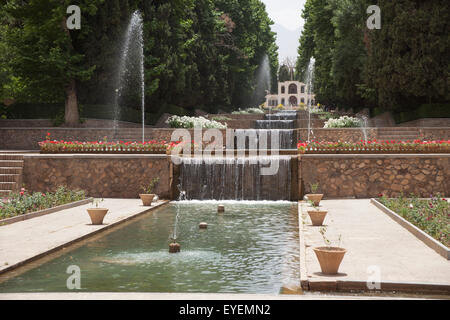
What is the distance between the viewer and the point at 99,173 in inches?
808

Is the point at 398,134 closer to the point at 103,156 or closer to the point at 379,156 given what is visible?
the point at 379,156

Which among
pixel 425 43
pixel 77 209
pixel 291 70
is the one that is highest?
pixel 291 70

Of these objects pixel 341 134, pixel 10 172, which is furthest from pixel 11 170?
pixel 341 134

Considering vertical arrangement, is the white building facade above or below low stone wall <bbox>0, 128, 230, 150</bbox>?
above

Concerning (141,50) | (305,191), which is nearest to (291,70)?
(141,50)

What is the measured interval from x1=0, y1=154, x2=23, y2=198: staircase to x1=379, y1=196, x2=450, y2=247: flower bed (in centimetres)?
1282

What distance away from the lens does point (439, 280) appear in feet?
25.2

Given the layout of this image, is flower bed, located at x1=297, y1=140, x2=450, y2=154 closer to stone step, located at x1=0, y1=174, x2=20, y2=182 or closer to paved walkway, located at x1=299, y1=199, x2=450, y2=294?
paved walkway, located at x1=299, y1=199, x2=450, y2=294

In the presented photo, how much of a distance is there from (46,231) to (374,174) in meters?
11.6

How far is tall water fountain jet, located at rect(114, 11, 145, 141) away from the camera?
3359cm

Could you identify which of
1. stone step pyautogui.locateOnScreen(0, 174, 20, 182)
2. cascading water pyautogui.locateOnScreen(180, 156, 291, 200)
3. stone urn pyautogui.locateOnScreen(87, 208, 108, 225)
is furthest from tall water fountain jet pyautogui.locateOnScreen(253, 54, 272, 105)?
stone urn pyautogui.locateOnScreen(87, 208, 108, 225)

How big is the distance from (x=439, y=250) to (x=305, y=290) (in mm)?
3162

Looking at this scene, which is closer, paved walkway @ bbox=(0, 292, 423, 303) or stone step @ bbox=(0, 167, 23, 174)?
paved walkway @ bbox=(0, 292, 423, 303)
